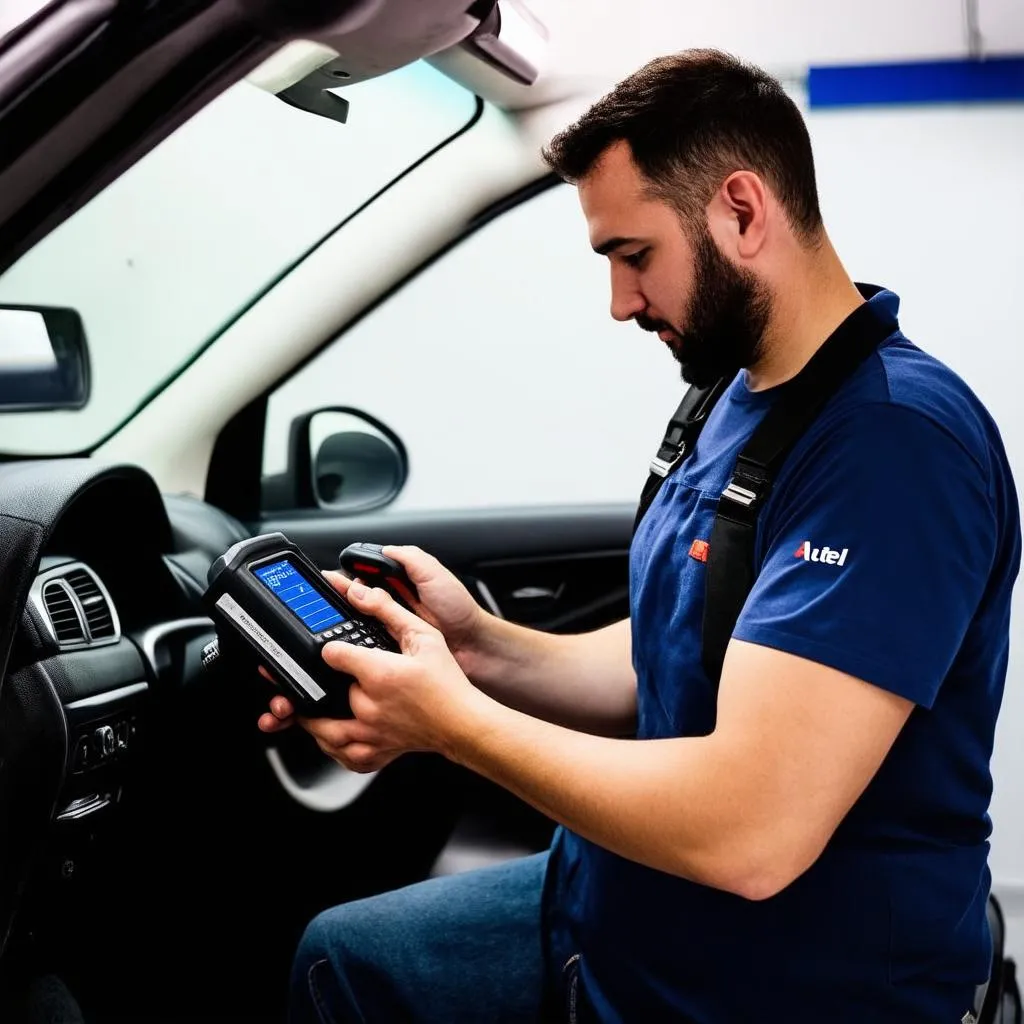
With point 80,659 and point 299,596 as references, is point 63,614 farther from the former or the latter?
point 299,596

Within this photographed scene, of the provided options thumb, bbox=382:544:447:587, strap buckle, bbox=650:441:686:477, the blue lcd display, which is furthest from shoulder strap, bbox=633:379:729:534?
the blue lcd display

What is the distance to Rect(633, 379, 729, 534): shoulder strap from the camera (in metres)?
1.27

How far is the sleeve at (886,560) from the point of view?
3.02 ft

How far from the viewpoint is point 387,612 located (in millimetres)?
1169

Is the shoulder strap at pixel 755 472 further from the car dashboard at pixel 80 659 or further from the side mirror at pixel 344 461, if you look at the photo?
the side mirror at pixel 344 461

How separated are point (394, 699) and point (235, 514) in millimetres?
1214

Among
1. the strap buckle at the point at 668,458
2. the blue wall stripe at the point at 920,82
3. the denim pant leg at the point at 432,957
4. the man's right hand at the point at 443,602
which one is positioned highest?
the blue wall stripe at the point at 920,82

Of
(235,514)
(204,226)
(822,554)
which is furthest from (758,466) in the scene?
(204,226)

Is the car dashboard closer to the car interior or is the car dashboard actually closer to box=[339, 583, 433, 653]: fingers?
the car interior

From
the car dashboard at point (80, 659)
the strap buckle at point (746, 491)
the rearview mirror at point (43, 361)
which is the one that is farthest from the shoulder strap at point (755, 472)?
the rearview mirror at point (43, 361)

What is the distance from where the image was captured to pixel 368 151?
200 centimetres

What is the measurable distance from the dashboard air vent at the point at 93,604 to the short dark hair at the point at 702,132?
2.48ft

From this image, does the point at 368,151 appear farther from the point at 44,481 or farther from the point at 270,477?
the point at 44,481

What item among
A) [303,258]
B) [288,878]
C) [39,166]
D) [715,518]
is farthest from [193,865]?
[39,166]
